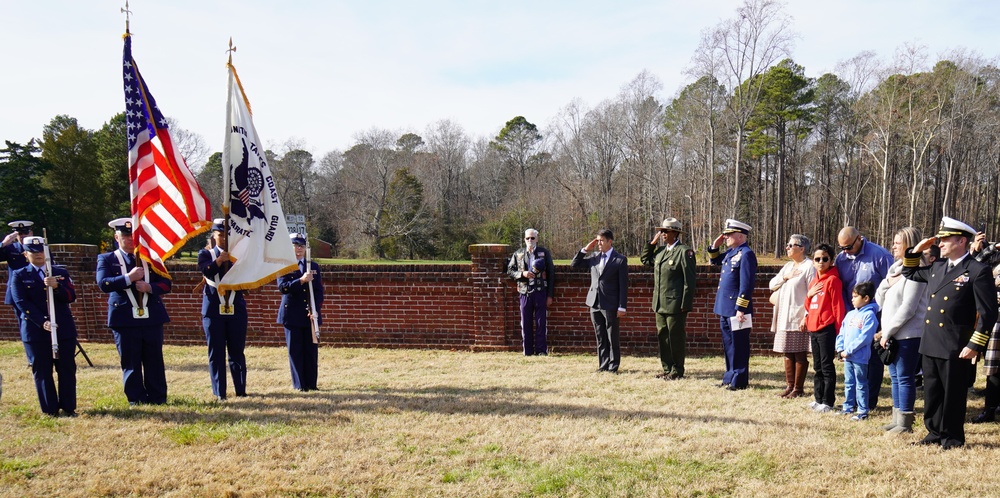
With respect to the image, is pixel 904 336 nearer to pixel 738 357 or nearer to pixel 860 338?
pixel 860 338

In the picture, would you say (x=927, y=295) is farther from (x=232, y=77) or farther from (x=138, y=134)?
(x=138, y=134)

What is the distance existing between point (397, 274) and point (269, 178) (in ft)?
12.0

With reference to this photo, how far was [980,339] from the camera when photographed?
14.1 ft

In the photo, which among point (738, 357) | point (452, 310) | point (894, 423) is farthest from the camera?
point (452, 310)

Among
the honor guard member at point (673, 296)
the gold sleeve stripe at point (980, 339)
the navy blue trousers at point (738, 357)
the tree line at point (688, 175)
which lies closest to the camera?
the gold sleeve stripe at point (980, 339)

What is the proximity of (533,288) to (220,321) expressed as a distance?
14.1 feet

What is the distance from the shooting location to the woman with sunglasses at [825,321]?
5828 mm

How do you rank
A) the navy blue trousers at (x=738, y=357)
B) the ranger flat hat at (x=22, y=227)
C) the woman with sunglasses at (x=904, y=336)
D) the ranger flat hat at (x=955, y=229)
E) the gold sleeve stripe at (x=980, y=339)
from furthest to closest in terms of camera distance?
the ranger flat hat at (x=22, y=227)
the navy blue trousers at (x=738, y=357)
the woman with sunglasses at (x=904, y=336)
the ranger flat hat at (x=955, y=229)
the gold sleeve stripe at (x=980, y=339)

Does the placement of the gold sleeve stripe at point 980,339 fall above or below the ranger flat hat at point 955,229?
below

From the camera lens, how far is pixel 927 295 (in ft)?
15.9

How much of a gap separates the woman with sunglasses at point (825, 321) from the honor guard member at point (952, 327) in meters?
1.00

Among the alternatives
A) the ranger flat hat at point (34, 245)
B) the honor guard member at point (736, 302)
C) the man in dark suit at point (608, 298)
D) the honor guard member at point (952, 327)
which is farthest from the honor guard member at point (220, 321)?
the honor guard member at point (952, 327)

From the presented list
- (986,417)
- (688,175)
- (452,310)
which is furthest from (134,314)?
(688,175)

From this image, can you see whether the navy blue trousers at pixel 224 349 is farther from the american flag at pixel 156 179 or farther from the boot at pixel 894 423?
the boot at pixel 894 423
